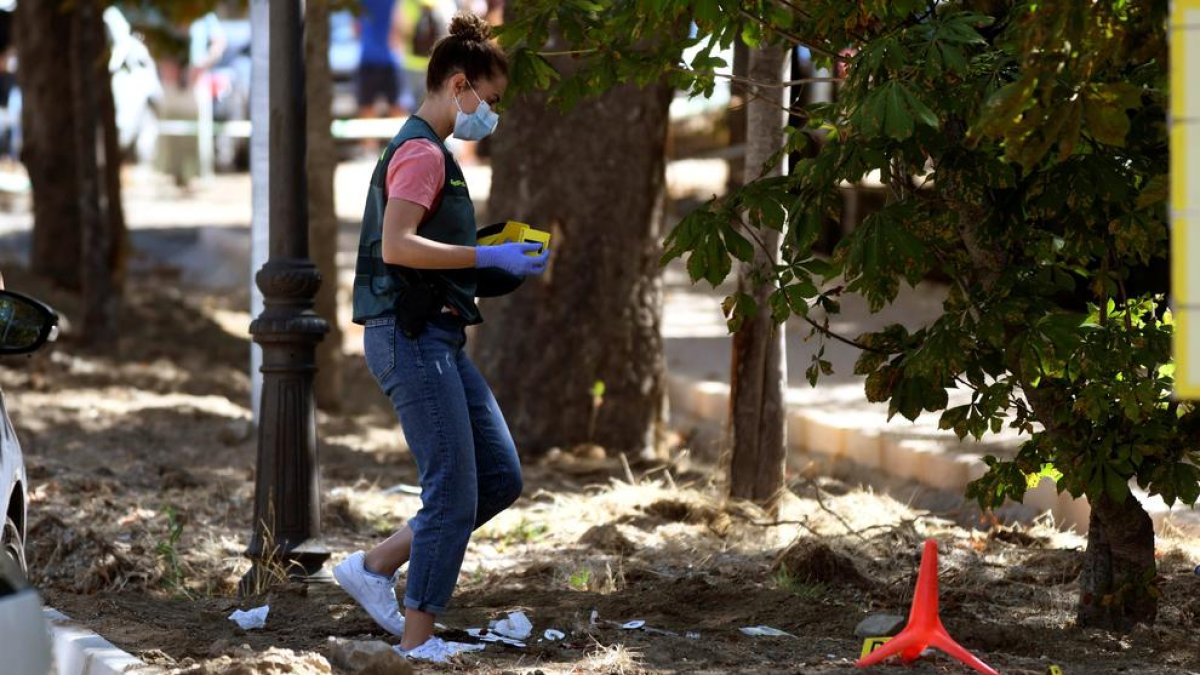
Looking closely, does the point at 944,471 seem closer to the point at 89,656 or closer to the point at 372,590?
the point at 372,590

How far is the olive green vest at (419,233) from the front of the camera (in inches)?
211

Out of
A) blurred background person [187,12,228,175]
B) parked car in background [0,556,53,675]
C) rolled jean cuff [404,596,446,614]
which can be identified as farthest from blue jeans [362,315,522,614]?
blurred background person [187,12,228,175]

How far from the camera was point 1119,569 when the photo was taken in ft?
19.6

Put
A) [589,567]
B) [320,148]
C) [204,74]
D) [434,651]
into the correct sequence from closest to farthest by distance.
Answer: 1. [434,651]
2. [589,567]
3. [320,148]
4. [204,74]

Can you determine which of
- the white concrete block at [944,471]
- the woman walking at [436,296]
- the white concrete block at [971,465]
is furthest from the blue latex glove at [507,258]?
the white concrete block at [944,471]

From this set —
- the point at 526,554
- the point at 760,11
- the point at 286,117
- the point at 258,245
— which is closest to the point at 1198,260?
the point at 760,11

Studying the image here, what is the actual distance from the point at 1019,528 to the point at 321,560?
2.93m

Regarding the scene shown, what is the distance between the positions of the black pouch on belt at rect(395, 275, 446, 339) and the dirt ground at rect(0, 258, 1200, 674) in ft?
3.17

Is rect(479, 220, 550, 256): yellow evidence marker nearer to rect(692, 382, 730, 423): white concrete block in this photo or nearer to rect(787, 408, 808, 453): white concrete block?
rect(787, 408, 808, 453): white concrete block

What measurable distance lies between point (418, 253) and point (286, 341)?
1.68m

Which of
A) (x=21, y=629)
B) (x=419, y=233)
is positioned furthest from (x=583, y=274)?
(x=21, y=629)

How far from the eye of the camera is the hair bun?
18.1 ft

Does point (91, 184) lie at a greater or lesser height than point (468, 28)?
lesser

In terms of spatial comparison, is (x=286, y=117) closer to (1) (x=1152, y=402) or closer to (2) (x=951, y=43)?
(2) (x=951, y=43)
